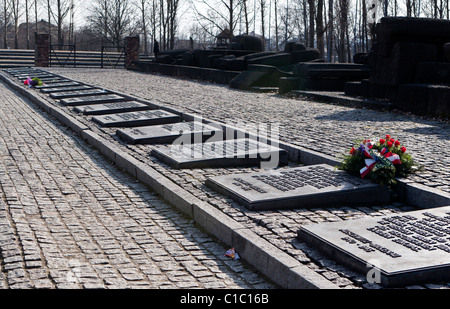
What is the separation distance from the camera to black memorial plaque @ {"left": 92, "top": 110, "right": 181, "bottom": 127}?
10227mm

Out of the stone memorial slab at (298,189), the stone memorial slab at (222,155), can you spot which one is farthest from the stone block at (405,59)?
the stone memorial slab at (298,189)

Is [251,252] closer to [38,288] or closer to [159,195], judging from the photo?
[38,288]

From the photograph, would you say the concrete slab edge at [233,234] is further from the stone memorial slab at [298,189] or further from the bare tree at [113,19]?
the bare tree at [113,19]

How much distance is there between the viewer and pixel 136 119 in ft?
33.8

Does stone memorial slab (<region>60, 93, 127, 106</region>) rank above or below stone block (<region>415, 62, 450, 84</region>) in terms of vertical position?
below

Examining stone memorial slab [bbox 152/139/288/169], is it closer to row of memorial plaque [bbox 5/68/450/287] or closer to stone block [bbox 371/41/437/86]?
row of memorial plaque [bbox 5/68/450/287]

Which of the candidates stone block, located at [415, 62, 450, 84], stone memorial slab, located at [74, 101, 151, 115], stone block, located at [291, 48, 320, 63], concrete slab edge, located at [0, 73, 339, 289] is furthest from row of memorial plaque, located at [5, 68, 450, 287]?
stone block, located at [291, 48, 320, 63]

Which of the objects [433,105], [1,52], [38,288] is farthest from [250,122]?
[1,52]

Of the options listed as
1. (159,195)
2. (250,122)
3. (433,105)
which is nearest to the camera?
(159,195)

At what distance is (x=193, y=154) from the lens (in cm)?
731

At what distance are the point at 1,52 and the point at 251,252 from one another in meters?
41.8

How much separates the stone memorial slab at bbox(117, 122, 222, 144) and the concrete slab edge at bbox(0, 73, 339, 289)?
0.81 m

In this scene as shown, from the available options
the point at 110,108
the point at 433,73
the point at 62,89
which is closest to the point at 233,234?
the point at 110,108

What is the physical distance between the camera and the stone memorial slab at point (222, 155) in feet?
23.0
